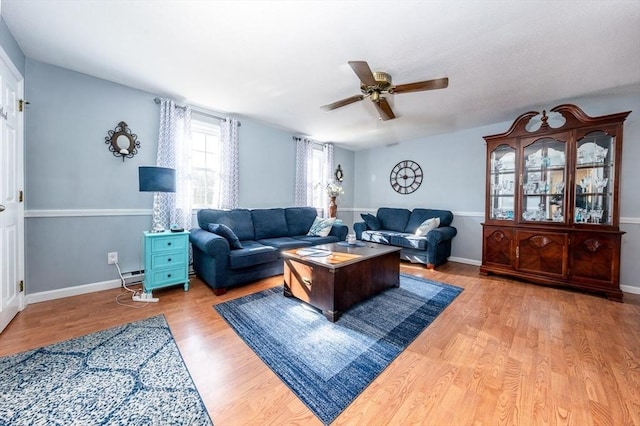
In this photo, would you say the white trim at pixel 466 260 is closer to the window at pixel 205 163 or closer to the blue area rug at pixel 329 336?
the blue area rug at pixel 329 336

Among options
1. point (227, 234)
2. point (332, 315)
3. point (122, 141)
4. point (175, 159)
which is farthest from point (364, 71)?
point (122, 141)

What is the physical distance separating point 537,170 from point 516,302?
74.5 inches

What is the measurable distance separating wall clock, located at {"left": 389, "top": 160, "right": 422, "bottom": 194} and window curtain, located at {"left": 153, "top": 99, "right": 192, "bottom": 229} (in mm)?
4067

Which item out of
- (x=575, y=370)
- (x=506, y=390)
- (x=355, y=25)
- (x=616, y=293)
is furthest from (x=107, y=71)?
(x=616, y=293)

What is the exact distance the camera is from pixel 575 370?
161cm

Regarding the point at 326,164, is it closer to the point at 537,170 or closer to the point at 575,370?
the point at 537,170

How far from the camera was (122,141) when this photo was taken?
9.62ft

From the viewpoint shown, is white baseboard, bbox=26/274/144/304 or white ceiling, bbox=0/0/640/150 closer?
white ceiling, bbox=0/0/640/150

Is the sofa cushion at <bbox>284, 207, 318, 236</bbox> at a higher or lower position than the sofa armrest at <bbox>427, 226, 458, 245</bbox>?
higher

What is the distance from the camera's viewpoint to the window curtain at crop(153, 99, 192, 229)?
10.4ft

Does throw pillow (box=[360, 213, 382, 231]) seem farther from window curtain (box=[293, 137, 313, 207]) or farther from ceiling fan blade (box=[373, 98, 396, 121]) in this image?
ceiling fan blade (box=[373, 98, 396, 121])

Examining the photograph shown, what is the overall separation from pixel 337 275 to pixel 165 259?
1965mm

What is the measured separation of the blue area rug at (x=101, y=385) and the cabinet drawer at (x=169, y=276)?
2.70 ft

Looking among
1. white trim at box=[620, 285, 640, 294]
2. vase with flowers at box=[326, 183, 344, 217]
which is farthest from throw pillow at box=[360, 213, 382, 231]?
white trim at box=[620, 285, 640, 294]
